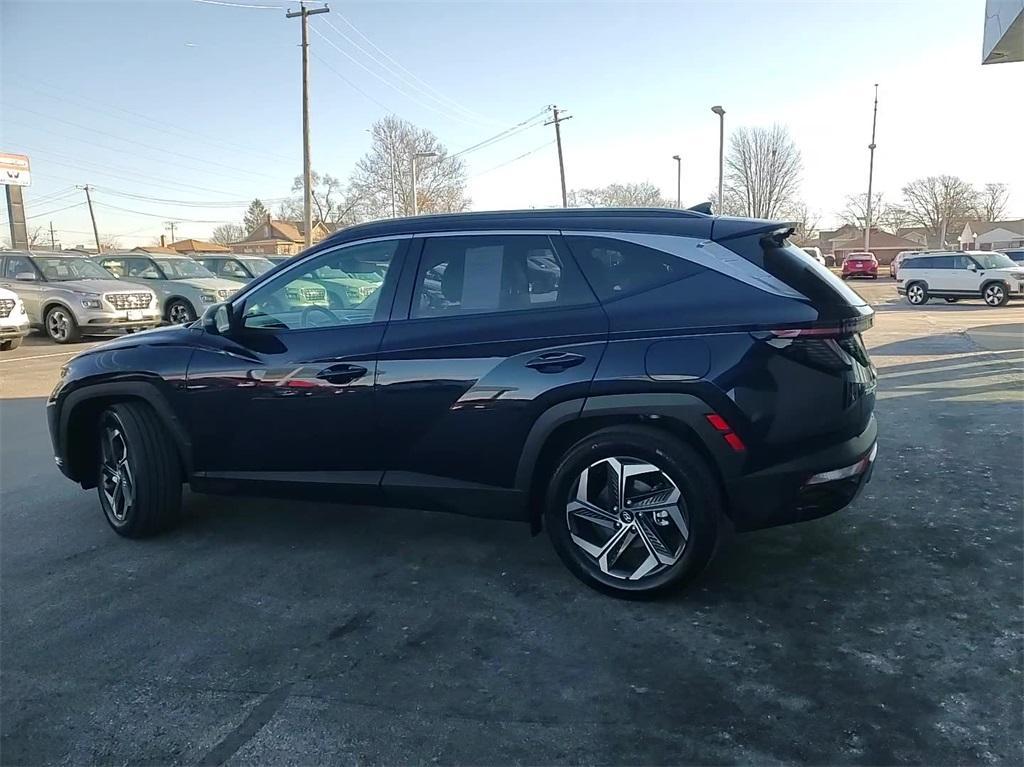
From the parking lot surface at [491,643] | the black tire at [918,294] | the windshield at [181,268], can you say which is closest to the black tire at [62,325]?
the windshield at [181,268]

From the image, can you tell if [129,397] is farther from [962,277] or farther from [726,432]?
[962,277]

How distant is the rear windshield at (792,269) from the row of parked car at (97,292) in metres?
11.3

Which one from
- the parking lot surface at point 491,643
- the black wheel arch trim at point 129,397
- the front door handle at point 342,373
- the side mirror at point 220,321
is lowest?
the parking lot surface at point 491,643

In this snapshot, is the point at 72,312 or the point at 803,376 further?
the point at 72,312

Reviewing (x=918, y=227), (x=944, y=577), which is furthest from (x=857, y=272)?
(x=918, y=227)

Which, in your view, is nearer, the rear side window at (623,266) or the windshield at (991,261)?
the rear side window at (623,266)

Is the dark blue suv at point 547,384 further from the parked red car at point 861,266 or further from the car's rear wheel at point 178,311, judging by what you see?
the parked red car at point 861,266

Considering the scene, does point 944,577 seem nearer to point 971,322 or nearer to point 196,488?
point 196,488

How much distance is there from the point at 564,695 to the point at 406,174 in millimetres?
52165

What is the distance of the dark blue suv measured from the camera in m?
3.19

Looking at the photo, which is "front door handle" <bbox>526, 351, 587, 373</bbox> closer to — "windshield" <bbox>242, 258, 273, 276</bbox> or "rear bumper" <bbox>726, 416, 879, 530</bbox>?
"rear bumper" <bbox>726, 416, 879, 530</bbox>

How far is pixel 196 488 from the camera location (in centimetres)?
425

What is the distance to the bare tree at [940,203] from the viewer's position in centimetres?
8550

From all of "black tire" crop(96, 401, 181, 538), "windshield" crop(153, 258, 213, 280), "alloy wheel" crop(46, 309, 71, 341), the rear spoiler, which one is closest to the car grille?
"alloy wheel" crop(46, 309, 71, 341)
